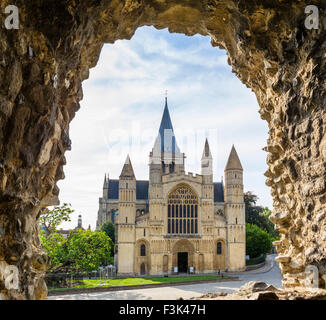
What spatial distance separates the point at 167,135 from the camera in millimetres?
52125

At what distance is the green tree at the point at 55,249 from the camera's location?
71.2 feet

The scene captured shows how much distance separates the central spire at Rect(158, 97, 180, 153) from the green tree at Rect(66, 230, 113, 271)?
89.4 ft

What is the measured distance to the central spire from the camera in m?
51.4

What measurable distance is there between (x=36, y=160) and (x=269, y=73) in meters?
5.10

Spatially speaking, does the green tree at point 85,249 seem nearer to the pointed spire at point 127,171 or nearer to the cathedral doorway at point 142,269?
the cathedral doorway at point 142,269

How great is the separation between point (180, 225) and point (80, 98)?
33.4 meters

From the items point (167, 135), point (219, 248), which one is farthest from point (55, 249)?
point (167, 135)

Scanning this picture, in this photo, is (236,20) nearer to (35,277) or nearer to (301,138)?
(301,138)

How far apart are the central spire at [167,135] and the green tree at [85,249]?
89.4ft

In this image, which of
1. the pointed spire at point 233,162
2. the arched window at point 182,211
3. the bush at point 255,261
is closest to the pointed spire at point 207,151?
the pointed spire at point 233,162

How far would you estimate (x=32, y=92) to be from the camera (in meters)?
5.88

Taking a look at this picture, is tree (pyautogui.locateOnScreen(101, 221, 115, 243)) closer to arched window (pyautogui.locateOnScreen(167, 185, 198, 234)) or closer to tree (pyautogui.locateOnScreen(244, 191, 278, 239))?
arched window (pyautogui.locateOnScreen(167, 185, 198, 234))

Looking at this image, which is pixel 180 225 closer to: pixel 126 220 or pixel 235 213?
pixel 126 220

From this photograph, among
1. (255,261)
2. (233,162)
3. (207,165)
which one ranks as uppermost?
(233,162)
